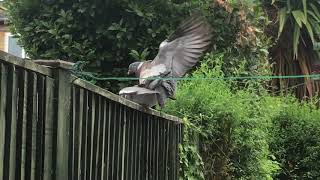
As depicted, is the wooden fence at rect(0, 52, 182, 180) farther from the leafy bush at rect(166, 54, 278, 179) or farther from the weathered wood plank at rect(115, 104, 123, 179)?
the leafy bush at rect(166, 54, 278, 179)

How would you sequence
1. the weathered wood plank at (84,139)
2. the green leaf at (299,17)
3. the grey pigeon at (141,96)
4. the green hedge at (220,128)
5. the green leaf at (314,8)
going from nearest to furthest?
1. the weathered wood plank at (84,139)
2. the grey pigeon at (141,96)
3. the green hedge at (220,128)
4. the green leaf at (299,17)
5. the green leaf at (314,8)

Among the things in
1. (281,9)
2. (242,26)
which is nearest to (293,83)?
(281,9)

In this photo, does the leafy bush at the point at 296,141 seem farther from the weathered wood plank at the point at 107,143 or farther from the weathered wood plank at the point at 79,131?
the weathered wood plank at the point at 79,131

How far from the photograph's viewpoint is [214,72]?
689cm

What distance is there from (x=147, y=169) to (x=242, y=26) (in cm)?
394

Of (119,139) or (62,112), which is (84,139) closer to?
(62,112)

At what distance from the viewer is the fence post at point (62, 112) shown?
2996 millimetres

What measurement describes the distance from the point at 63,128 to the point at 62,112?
3.4 inches

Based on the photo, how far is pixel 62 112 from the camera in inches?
119

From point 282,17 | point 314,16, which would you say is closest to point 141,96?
point 282,17

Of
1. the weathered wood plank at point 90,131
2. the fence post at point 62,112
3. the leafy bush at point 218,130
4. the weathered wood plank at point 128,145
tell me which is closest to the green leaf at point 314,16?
the leafy bush at point 218,130

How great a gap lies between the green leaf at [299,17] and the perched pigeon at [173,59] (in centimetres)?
797

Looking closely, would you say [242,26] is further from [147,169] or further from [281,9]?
[281,9]

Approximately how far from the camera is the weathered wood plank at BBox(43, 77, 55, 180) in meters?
2.88
